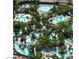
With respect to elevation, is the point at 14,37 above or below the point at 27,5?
below

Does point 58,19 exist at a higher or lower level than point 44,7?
lower

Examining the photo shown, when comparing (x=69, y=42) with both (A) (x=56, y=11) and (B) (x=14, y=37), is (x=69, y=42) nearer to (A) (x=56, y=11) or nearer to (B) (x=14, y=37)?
(A) (x=56, y=11)

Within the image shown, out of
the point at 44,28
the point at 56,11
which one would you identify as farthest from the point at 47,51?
the point at 56,11

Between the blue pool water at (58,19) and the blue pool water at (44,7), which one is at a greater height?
the blue pool water at (44,7)

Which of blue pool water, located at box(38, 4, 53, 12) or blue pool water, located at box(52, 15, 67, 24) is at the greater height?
blue pool water, located at box(38, 4, 53, 12)

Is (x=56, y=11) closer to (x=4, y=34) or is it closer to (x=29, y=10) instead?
(x=29, y=10)

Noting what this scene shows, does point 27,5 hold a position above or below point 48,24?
above

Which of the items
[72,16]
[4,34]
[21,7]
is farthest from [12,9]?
[72,16]

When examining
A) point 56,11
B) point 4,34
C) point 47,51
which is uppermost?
point 56,11
